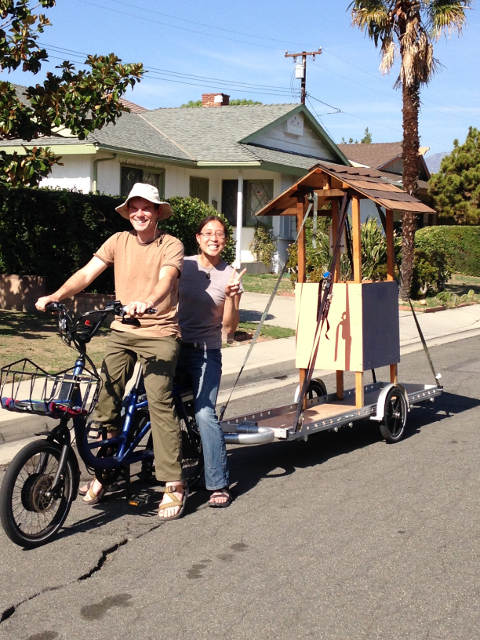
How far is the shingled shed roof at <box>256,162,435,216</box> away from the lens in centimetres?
671

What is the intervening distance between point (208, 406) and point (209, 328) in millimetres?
530

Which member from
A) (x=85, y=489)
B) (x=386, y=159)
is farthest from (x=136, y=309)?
(x=386, y=159)

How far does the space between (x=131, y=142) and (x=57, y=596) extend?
18.9m

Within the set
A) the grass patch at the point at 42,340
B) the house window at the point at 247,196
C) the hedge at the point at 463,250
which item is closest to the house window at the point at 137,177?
the house window at the point at 247,196

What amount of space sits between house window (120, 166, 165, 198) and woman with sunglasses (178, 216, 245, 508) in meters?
16.0

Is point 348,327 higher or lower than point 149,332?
lower

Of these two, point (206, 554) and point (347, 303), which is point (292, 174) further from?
point (206, 554)

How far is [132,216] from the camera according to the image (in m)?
5.19

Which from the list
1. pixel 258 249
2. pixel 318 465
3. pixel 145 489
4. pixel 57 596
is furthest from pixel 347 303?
pixel 258 249

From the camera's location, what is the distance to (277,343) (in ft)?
42.5

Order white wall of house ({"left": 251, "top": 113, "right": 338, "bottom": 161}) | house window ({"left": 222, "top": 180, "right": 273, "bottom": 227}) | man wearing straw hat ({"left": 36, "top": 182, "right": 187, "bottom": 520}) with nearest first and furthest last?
man wearing straw hat ({"left": 36, "top": 182, "right": 187, "bottom": 520}) < house window ({"left": 222, "top": 180, "right": 273, "bottom": 227}) < white wall of house ({"left": 251, "top": 113, "right": 338, "bottom": 161})

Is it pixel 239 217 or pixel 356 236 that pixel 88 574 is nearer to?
pixel 356 236

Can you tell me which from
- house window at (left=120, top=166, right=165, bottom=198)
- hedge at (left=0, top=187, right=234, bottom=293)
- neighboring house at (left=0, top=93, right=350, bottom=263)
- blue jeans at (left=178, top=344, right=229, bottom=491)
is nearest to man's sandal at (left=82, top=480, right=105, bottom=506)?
blue jeans at (left=178, top=344, right=229, bottom=491)

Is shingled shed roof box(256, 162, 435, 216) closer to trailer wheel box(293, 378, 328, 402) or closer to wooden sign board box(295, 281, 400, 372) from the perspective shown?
wooden sign board box(295, 281, 400, 372)
